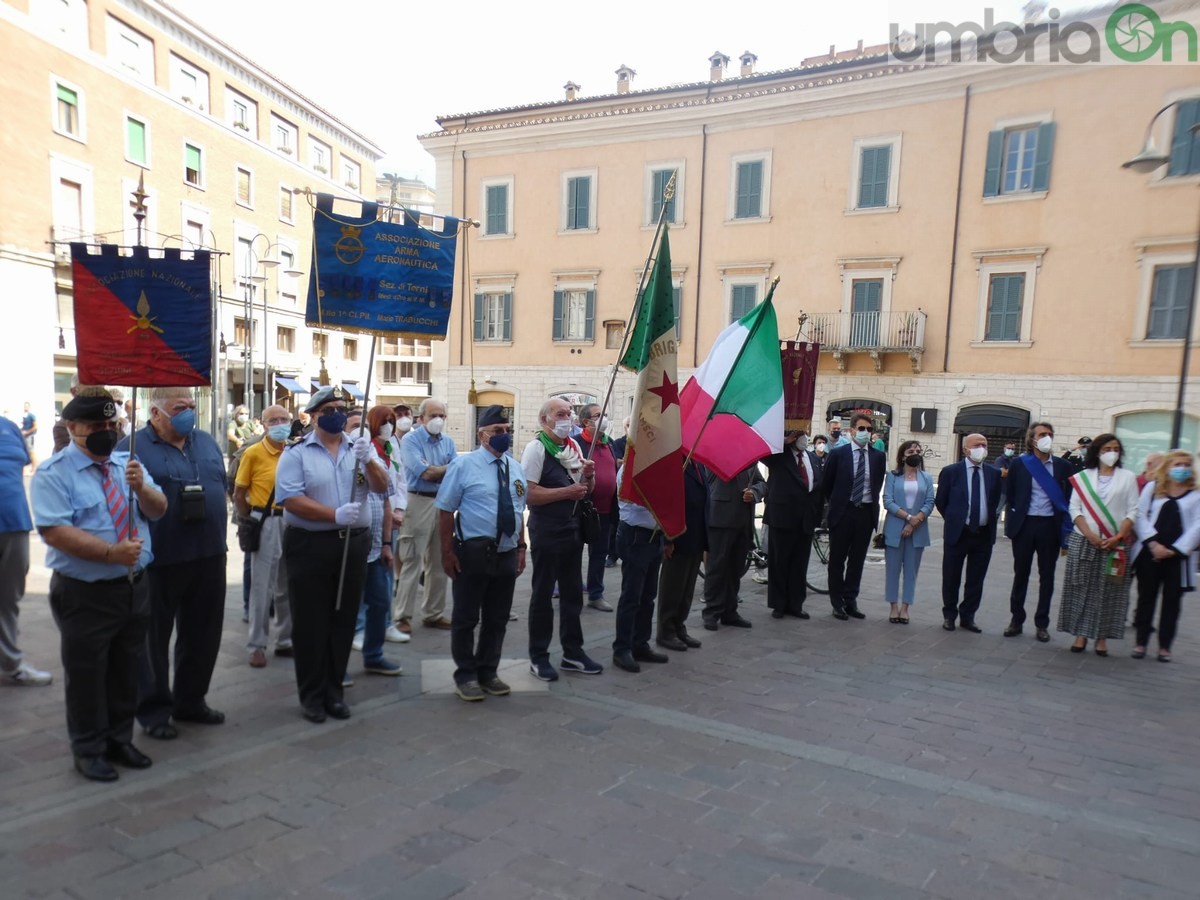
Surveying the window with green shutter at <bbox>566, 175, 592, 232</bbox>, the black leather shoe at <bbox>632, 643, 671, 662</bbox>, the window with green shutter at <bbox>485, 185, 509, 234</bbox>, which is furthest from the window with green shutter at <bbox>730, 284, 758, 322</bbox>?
the black leather shoe at <bbox>632, 643, 671, 662</bbox>

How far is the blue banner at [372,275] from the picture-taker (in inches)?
213

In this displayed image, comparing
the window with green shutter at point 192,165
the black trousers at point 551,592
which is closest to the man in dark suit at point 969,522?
the black trousers at point 551,592

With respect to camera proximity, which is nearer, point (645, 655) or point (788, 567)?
point (645, 655)

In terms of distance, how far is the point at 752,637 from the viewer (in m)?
7.09

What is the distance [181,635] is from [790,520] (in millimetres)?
5327

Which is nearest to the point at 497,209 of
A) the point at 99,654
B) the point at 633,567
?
the point at 633,567

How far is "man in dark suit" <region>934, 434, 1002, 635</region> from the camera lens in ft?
24.3

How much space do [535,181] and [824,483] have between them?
21702 mm

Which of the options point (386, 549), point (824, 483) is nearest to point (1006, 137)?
point (824, 483)

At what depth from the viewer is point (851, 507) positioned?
7.92m

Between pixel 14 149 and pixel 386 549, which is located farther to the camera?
pixel 14 149

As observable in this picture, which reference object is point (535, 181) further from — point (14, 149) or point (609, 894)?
point (609, 894)

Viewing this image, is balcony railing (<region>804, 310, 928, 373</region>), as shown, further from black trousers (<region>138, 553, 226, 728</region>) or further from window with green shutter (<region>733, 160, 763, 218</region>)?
black trousers (<region>138, 553, 226, 728</region>)

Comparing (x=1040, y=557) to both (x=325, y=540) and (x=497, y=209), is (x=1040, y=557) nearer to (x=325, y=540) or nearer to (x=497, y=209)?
(x=325, y=540)
